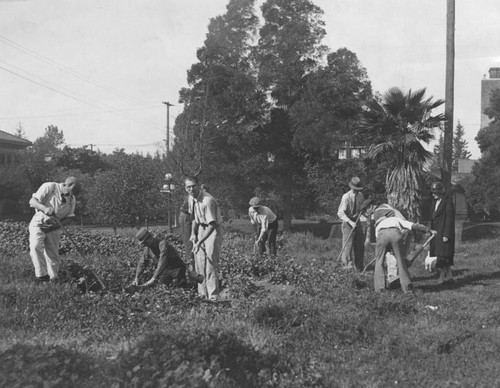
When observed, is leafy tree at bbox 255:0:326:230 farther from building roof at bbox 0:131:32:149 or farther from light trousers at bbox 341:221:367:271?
building roof at bbox 0:131:32:149

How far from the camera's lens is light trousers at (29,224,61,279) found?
A: 26.9ft

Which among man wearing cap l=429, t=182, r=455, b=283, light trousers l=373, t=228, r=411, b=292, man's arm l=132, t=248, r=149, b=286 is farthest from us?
man wearing cap l=429, t=182, r=455, b=283

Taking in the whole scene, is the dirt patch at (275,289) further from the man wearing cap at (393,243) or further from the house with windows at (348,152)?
the house with windows at (348,152)

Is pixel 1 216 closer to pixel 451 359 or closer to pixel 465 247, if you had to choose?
pixel 465 247

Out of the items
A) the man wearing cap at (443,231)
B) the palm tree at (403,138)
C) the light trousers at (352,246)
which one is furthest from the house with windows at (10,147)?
the man wearing cap at (443,231)

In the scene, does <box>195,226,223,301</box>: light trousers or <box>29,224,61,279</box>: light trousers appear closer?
<box>195,226,223,301</box>: light trousers

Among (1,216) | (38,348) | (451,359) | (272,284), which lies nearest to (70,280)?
(272,284)

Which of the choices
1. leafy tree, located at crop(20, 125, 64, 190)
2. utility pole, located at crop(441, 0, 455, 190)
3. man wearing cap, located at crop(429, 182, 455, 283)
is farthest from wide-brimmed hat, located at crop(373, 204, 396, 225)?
leafy tree, located at crop(20, 125, 64, 190)

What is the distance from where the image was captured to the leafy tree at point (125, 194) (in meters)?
25.0

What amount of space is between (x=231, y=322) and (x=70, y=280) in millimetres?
3596

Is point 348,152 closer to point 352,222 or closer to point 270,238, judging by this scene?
point 270,238

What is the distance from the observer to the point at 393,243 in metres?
8.27

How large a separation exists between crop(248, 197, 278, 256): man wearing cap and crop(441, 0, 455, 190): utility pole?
17.6 feet

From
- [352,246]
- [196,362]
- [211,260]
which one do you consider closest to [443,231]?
[352,246]
